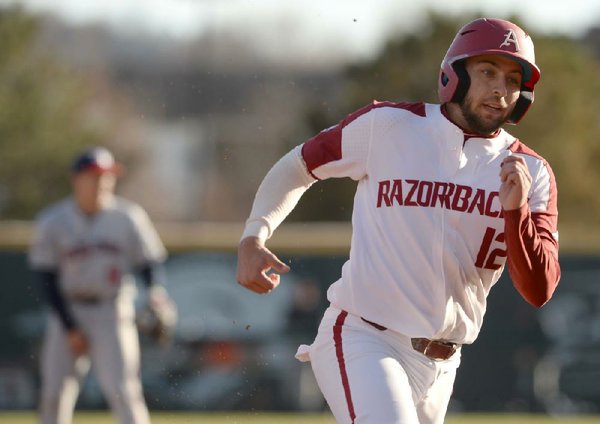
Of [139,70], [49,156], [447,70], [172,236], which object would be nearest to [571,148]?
[172,236]

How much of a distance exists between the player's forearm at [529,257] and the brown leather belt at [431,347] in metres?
0.40

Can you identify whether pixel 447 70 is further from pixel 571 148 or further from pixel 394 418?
pixel 571 148

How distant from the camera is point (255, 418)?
15.0m

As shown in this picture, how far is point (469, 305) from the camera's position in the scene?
18.1 ft

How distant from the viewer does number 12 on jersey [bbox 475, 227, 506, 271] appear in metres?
5.46

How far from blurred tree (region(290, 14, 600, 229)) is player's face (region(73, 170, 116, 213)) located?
47.4 ft

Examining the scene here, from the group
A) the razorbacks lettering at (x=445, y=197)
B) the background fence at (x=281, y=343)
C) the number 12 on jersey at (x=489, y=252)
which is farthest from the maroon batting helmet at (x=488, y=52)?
the background fence at (x=281, y=343)

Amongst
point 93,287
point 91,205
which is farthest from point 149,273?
point 91,205

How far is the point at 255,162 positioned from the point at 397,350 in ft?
130

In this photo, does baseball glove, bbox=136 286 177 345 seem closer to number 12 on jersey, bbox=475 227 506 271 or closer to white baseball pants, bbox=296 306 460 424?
white baseball pants, bbox=296 306 460 424

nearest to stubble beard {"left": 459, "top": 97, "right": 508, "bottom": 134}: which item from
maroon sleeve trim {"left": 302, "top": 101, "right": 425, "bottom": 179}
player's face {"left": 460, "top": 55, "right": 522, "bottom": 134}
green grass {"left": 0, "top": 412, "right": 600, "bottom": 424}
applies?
player's face {"left": 460, "top": 55, "right": 522, "bottom": 134}

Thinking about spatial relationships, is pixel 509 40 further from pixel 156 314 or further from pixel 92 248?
pixel 156 314

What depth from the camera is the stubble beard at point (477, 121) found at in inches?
217

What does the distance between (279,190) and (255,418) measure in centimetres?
956
